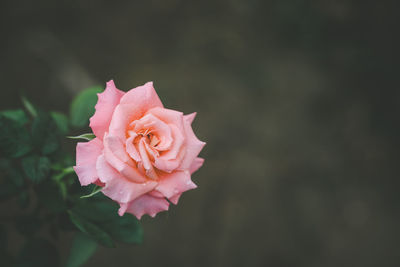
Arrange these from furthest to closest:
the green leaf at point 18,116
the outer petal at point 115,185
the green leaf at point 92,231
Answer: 1. the green leaf at point 18,116
2. the green leaf at point 92,231
3. the outer petal at point 115,185

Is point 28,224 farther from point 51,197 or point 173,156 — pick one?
point 173,156

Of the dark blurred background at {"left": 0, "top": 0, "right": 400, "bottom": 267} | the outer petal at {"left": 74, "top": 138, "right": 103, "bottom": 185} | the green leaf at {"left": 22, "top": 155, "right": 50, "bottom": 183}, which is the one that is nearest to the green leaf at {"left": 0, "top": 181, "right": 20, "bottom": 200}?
Answer: the green leaf at {"left": 22, "top": 155, "right": 50, "bottom": 183}

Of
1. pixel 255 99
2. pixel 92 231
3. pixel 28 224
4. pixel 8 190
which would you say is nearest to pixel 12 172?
pixel 8 190

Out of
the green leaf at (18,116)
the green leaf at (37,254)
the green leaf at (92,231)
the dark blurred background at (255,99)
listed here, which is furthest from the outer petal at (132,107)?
the dark blurred background at (255,99)

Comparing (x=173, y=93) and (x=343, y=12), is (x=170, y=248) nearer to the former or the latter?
(x=173, y=93)

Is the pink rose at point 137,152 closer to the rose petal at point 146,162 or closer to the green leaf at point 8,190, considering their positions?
the rose petal at point 146,162

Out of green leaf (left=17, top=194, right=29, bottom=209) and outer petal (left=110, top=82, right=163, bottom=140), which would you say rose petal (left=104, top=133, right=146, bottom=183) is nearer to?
outer petal (left=110, top=82, right=163, bottom=140)
